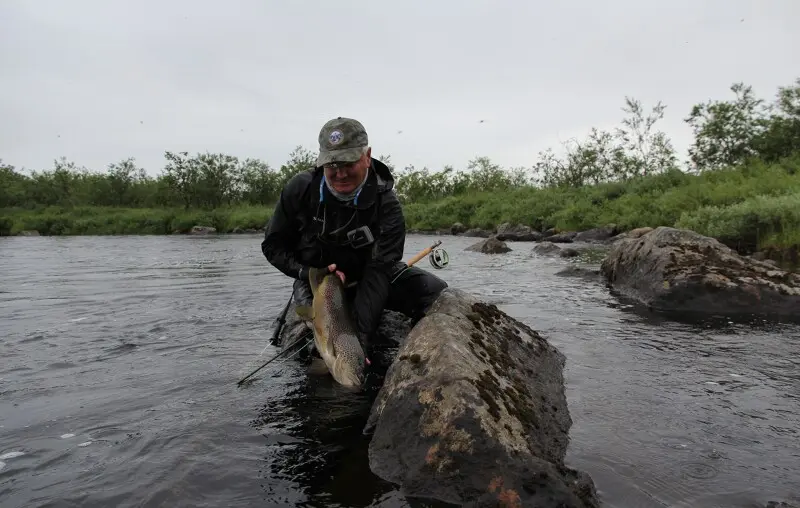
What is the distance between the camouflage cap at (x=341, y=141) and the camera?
4.38 meters

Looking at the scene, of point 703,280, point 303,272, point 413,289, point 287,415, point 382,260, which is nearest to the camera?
point 287,415

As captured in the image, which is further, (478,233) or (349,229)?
(478,233)

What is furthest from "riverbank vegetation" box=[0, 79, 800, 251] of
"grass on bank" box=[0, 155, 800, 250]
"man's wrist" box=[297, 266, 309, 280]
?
"man's wrist" box=[297, 266, 309, 280]

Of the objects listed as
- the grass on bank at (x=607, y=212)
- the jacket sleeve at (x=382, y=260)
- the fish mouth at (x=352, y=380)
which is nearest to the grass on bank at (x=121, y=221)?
the grass on bank at (x=607, y=212)

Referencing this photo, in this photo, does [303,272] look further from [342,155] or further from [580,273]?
[580,273]

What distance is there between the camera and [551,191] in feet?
117

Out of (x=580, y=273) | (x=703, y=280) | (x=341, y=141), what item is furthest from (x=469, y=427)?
(x=580, y=273)

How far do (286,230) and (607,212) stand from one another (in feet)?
79.8

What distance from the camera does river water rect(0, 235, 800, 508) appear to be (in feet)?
8.95

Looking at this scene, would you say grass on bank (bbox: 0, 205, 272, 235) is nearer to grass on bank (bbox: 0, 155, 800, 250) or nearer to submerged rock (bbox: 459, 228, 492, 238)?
grass on bank (bbox: 0, 155, 800, 250)

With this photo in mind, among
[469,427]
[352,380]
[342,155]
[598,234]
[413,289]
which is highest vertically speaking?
[342,155]

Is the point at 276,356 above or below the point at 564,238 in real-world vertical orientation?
below

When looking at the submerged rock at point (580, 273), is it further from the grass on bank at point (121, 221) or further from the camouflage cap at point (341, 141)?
the grass on bank at point (121, 221)

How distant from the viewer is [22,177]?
2434 inches
